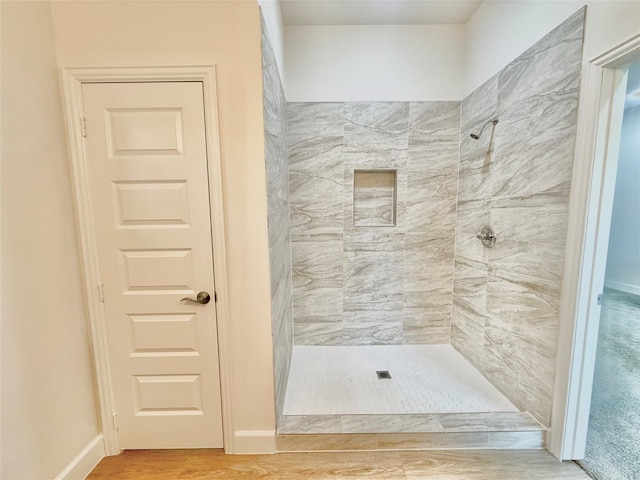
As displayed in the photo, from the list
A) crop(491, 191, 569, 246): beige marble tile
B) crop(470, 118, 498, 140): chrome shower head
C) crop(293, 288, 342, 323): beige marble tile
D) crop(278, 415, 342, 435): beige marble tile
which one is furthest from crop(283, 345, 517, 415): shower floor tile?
crop(470, 118, 498, 140): chrome shower head

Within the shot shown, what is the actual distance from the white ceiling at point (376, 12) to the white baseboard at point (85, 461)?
10.7 ft

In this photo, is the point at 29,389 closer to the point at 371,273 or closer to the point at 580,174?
the point at 371,273

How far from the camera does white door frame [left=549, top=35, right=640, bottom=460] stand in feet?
4.28

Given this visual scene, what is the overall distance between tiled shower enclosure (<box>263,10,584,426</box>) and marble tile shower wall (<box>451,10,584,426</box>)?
1 cm

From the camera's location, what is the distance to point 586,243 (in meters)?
1.38

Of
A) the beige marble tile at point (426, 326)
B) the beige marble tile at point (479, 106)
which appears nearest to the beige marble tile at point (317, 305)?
the beige marble tile at point (426, 326)

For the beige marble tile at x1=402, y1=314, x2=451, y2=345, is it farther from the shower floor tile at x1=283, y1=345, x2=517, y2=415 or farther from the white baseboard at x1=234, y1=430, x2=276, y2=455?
the white baseboard at x1=234, y1=430, x2=276, y2=455

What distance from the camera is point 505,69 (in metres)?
1.91

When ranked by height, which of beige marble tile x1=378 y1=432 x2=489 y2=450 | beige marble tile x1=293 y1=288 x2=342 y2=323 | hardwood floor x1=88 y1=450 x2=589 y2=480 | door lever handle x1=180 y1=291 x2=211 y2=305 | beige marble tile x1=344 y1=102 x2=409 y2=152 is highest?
beige marble tile x1=344 y1=102 x2=409 y2=152

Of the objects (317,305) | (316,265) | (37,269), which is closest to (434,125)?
(316,265)

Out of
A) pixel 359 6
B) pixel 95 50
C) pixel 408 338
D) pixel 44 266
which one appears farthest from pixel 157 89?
pixel 408 338

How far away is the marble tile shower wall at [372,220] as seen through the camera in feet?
8.17

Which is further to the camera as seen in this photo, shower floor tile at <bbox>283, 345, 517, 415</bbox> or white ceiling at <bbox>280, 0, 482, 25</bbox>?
white ceiling at <bbox>280, 0, 482, 25</bbox>

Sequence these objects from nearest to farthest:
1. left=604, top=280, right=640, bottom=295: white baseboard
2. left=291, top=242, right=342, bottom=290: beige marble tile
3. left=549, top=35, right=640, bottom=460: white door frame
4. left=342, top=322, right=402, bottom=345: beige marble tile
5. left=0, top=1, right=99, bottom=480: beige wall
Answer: left=0, top=1, right=99, bottom=480: beige wall < left=549, top=35, right=640, bottom=460: white door frame < left=291, top=242, right=342, bottom=290: beige marble tile < left=342, top=322, right=402, bottom=345: beige marble tile < left=604, top=280, right=640, bottom=295: white baseboard
